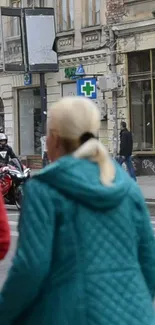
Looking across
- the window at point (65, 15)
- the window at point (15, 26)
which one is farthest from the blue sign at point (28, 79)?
the window at point (65, 15)

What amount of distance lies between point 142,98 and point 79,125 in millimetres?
23650

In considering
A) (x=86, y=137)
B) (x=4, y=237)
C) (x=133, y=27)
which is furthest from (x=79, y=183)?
(x=133, y=27)

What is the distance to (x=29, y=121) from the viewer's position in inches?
1251

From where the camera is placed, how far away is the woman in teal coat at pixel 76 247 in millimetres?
3039

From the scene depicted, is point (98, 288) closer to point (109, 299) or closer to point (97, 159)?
point (109, 299)

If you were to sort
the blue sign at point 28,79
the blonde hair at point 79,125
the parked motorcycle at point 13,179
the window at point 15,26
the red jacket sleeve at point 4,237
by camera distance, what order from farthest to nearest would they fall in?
the window at point 15,26 < the blue sign at point 28,79 < the parked motorcycle at point 13,179 < the red jacket sleeve at point 4,237 < the blonde hair at point 79,125

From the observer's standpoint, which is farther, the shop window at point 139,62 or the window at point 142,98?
the shop window at point 139,62

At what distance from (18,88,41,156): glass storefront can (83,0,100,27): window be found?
11.7 ft

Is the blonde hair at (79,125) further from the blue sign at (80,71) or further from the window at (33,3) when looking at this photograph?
the window at (33,3)

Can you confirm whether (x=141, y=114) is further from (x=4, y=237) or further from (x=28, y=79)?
(x=4, y=237)

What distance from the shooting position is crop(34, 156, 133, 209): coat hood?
3.10m

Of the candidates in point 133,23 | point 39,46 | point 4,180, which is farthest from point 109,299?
point 39,46

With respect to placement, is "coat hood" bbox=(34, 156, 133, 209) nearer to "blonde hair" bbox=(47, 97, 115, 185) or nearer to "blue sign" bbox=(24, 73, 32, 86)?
"blonde hair" bbox=(47, 97, 115, 185)

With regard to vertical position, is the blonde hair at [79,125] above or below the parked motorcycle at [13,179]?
above
